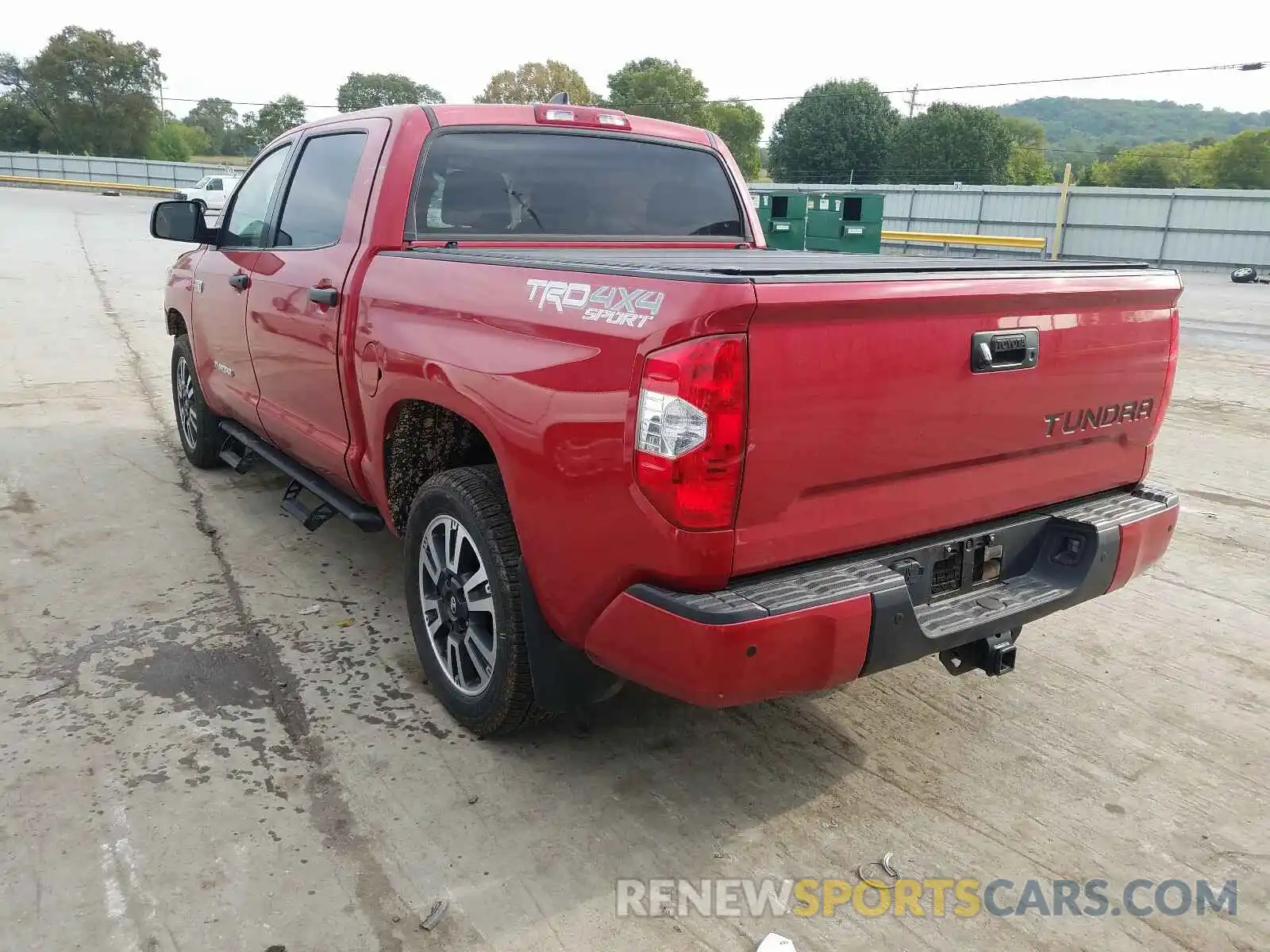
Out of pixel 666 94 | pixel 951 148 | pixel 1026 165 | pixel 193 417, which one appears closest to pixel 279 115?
pixel 666 94

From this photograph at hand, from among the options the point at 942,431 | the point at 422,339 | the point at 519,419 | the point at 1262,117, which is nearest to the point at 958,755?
the point at 942,431

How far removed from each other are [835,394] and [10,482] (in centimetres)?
→ 536

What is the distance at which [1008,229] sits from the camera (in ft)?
97.5

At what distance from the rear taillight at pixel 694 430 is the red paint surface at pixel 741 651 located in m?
0.25

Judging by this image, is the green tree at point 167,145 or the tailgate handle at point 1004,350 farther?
the green tree at point 167,145

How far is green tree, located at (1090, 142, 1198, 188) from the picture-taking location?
82.0 m

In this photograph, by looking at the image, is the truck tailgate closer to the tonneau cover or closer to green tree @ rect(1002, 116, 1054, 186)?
the tonneau cover

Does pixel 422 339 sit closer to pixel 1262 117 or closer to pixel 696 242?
pixel 696 242

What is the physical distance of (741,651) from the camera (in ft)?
7.24

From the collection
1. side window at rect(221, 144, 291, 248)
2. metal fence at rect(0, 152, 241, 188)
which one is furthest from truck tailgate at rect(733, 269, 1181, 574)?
metal fence at rect(0, 152, 241, 188)

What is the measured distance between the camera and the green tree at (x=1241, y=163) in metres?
81.8

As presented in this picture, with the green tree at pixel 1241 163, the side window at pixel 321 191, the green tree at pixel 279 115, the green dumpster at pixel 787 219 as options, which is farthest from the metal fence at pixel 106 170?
the green tree at pixel 1241 163

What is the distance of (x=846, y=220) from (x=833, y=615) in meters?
16.8

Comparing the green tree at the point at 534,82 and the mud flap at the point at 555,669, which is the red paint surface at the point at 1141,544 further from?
the green tree at the point at 534,82
